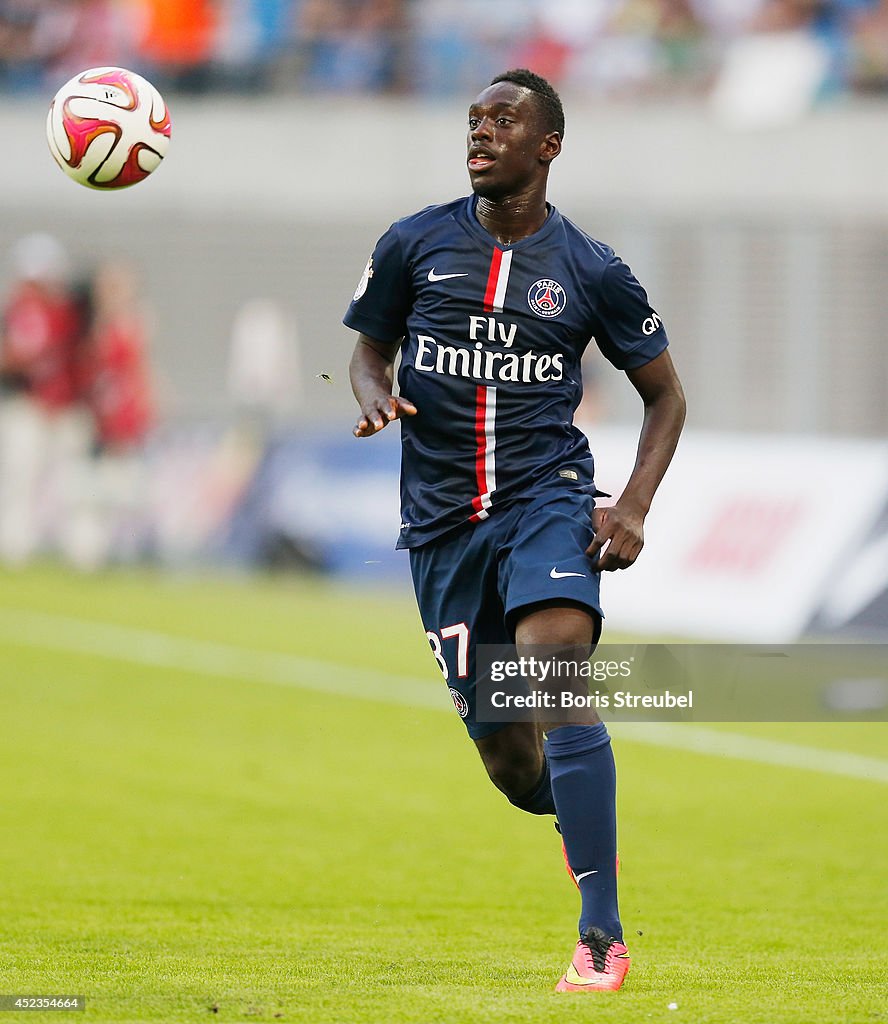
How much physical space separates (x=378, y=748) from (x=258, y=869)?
315 centimetres

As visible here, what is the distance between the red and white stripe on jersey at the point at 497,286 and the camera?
5816 millimetres

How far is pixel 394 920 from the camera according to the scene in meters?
6.57

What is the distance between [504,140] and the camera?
5754 mm

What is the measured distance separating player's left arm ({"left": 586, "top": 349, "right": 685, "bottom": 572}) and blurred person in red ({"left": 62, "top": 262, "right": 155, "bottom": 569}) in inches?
567

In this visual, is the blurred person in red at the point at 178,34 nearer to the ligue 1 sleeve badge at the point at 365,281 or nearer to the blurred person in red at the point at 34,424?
the blurred person in red at the point at 34,424

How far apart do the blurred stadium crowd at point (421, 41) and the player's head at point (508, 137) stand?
1640 cm

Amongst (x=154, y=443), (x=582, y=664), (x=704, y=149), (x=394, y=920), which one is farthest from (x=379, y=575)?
(x=582, y=664)

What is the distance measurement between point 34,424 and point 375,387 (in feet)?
49.4

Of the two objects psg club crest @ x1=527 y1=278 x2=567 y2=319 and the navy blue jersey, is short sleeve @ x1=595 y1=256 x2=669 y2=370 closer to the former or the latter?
the navy blue jersey

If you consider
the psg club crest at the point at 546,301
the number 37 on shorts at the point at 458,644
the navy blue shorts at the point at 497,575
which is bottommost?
the number 37 on shorts at the point at 458,644

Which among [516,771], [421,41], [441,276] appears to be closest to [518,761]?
[516,771]

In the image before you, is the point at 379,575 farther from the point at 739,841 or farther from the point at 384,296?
the point at 384,296

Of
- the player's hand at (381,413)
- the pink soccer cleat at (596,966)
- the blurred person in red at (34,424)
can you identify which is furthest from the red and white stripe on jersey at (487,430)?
the blurred person in red at (34,424)

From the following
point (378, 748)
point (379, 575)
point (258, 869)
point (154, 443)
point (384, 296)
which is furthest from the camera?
point (154, 443)
